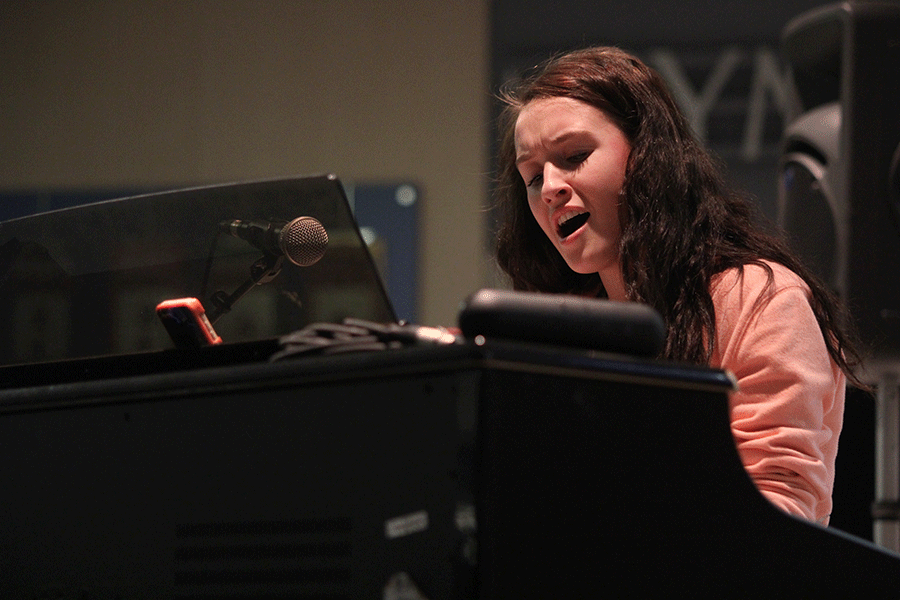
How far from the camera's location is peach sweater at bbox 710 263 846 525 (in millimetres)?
982

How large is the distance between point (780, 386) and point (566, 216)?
1.51 ft

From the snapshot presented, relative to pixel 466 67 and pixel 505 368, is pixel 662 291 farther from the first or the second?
pixel 466 67

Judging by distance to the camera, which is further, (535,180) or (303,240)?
(535,180)

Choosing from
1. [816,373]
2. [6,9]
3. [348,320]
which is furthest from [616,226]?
[6,9]

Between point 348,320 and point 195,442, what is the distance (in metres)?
0.17

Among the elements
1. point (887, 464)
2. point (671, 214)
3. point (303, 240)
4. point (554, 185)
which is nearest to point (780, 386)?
point (671, 214)

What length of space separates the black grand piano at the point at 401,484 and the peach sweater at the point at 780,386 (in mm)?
223

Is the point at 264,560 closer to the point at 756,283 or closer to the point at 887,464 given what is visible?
the point at 756,283

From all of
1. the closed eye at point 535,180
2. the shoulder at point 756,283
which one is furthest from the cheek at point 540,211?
the shoulder at point 756,283

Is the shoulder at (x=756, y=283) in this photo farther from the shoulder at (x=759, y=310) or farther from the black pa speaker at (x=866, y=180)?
the black pa speaker at (x=866, y=180)

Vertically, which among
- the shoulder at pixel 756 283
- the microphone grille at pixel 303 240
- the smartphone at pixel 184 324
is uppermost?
the microphone grille at pixel 303 240

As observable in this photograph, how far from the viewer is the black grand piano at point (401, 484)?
0.62 meters

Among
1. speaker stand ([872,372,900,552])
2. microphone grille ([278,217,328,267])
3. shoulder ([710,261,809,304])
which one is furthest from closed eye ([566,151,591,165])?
speaker stand ([872,372,900,552])

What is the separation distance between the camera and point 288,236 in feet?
3.32
